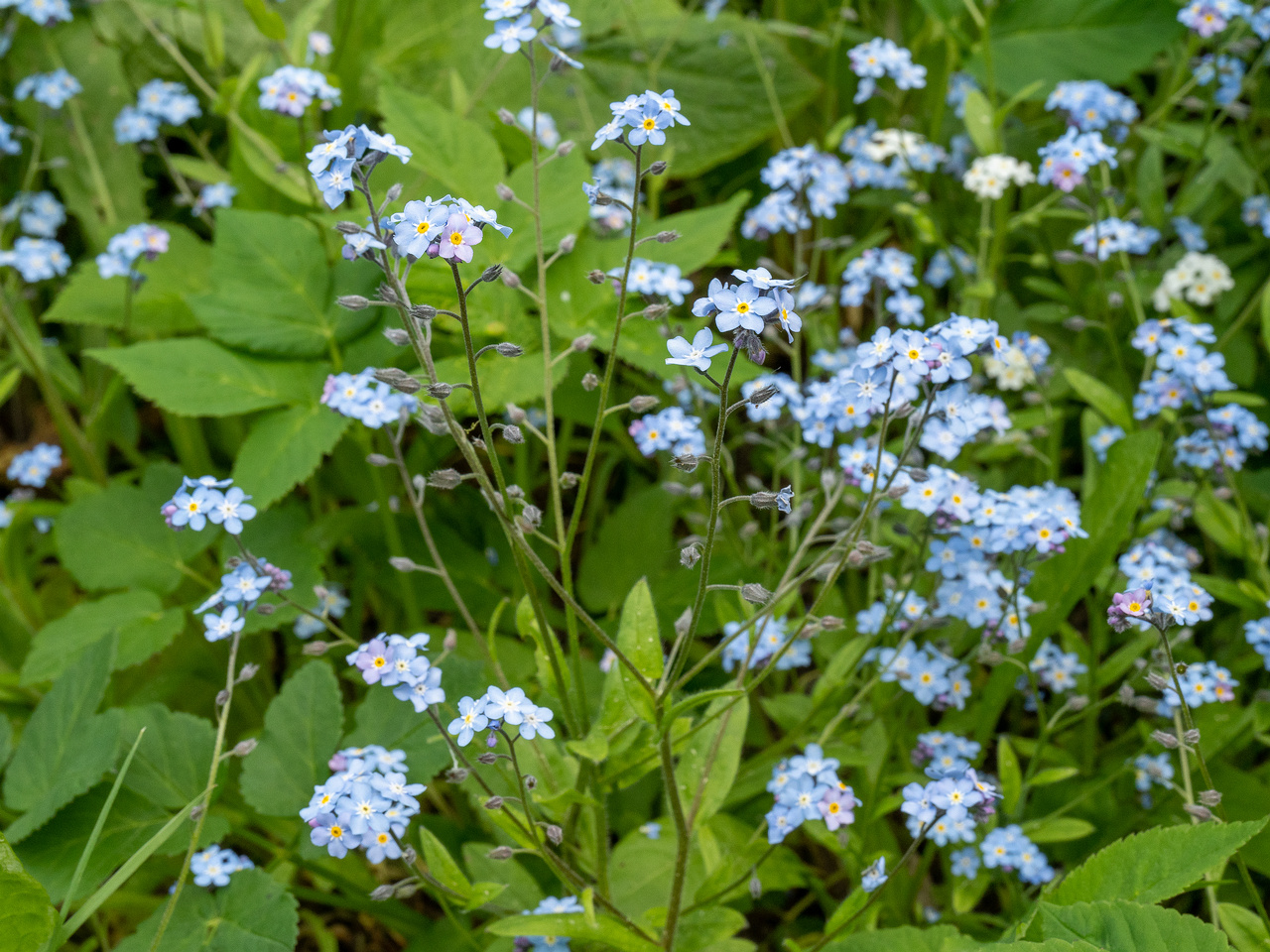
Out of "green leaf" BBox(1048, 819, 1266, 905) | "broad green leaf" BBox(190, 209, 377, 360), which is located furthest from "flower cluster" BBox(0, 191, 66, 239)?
"green leaf" BBox(1048, 819, 1266, 905)

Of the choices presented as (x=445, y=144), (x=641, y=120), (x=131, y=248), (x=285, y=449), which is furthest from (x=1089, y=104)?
(x=131, y=248)

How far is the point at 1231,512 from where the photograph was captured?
2.82 m

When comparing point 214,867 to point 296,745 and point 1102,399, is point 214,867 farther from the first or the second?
point 1102,399

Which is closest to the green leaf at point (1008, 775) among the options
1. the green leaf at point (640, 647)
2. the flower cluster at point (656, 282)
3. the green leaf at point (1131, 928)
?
the green leaf at point (1131, 928)

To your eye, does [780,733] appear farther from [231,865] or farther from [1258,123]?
[1258,123]

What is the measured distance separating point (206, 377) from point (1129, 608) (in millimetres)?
2329

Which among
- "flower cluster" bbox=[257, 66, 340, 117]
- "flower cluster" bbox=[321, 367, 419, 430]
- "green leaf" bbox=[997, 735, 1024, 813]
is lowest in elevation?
"green leaf" bbox=[997, 735, 1024, 813]

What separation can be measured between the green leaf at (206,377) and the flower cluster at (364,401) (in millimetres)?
509

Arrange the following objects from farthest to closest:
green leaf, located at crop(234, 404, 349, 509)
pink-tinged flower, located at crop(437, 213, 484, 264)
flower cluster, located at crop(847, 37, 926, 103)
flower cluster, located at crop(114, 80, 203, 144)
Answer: flower cluster, located at crop(114, 80, 203, 144) → flower cluster, located at crop(847, 37, 926, 103) → green leaf, located at crop(234, 404, 349, 509) → pink-tinged flower, located at crop(437, 213, 484, 264)

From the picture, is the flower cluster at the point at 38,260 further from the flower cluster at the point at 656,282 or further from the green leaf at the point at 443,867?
the green leaf at the point at 443,867

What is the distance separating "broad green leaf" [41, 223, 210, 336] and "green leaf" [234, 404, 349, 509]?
0.79 metres

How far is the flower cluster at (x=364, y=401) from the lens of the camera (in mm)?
2354

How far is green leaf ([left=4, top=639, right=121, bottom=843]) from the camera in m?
2.16

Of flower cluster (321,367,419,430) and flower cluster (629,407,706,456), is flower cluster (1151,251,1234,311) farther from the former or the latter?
flower cluster (321,367,419,430)
